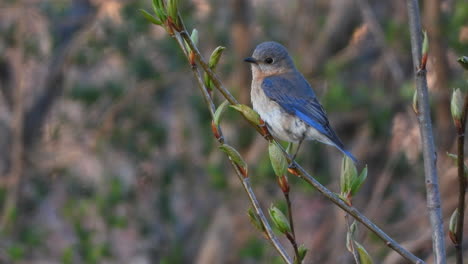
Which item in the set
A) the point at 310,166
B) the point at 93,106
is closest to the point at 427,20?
the point at 310,166

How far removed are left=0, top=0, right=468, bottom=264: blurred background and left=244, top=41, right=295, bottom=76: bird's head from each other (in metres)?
2.42

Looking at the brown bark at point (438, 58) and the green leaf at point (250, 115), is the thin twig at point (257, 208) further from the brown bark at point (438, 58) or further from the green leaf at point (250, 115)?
the brown bark at point (438, 58)

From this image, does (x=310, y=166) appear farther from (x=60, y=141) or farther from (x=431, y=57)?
(x=60, y=141)

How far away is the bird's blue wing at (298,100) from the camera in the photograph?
3992 mm

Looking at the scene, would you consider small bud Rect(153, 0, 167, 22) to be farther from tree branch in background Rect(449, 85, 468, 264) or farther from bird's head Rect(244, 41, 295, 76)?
bird's head Rect(244, 41, 295, 76)

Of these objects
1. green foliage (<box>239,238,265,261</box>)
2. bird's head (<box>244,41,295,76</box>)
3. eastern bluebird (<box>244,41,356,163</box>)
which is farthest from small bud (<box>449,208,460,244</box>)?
green foliage (<box>239,238,265,261</box>)

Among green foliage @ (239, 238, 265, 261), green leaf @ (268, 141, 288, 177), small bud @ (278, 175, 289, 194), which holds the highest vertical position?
green leaf @ (268, 141, 288, 177)

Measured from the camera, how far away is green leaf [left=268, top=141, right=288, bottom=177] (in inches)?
86.3

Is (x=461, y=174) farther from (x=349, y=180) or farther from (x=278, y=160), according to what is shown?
(x=278, y=160)

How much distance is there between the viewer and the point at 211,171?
756 cm

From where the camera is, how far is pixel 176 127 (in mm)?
8930

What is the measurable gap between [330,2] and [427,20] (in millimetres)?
2107

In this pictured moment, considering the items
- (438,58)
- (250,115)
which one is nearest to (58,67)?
(438,58)

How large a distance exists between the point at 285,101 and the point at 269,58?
1.56 ft
